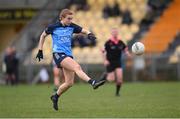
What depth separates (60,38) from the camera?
16.0 meters

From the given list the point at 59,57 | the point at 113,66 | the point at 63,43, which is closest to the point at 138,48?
the point at 63,43

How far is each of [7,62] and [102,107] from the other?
20997 mm

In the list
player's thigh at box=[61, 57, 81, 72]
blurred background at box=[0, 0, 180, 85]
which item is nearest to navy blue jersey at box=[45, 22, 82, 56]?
player's thigh at box=[61, 57, 81, 72]

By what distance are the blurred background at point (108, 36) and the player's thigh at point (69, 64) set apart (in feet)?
66.7

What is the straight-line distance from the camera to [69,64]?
15680 mm

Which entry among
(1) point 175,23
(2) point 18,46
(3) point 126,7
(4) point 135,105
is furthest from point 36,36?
(4) point 135,105

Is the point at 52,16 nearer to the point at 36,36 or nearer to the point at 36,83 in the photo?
the point at 36,36

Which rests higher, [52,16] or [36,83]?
[52,16]

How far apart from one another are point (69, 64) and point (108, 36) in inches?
901

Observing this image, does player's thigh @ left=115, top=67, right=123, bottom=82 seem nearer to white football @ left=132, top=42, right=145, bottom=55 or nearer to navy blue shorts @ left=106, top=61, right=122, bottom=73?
navy blue shorts @ left=106, top=61, right=122, bottom=73

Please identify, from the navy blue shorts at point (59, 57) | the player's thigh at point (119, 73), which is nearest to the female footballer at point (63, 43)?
the navy blue shorts at point (59, 57)

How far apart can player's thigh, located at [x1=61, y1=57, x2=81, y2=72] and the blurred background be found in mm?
20321

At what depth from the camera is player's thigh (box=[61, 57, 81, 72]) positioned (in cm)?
Answer: 1562

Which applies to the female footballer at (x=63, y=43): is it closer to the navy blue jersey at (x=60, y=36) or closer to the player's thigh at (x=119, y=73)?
the navy blue jersey at (x=60, y=36)
